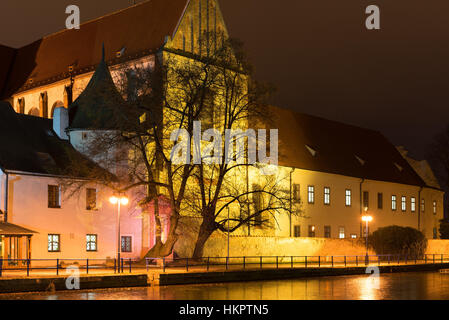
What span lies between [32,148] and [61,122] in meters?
4.55

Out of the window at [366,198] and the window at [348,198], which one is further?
the window at [366,198]

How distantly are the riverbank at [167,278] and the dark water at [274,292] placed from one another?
2.89 ft

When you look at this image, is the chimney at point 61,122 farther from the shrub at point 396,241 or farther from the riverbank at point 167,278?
the shrub at point 396,241

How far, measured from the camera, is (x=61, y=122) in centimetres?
4662

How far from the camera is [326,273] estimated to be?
132 ft

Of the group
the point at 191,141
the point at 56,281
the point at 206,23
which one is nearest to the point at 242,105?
the point at 191,141

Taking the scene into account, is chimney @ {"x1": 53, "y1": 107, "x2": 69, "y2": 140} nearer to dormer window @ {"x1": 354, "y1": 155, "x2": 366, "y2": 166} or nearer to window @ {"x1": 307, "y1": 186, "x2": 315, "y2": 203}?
window @ {"x1": 307, "y1": 186, "x2": 315, "y2": 203}

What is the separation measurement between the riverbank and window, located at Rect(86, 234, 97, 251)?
30.7 ft

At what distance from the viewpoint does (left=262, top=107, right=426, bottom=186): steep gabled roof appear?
6031 cm

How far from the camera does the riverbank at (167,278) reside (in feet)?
90.8

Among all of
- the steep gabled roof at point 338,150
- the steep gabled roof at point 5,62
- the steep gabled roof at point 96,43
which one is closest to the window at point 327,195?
the steep gabled roof at point 338,150

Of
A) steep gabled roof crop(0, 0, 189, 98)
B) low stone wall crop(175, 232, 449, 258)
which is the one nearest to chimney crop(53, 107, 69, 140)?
steep gabled roof crop(0, 0, 189, 98)
